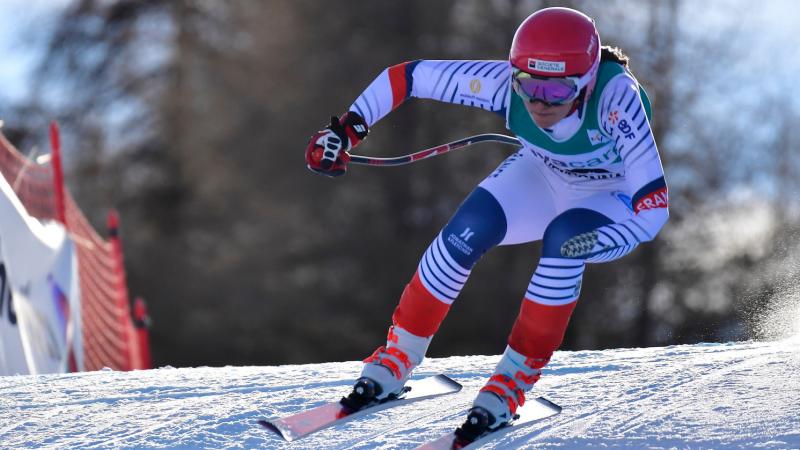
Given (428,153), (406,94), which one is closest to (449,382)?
(428,153)

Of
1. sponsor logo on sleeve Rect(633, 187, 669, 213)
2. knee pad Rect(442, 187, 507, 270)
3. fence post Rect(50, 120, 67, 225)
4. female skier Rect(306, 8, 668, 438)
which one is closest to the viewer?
sponsor logo on sleeve Rect(633, 187, 669, 213)

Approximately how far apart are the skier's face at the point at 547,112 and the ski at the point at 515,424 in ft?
3.38

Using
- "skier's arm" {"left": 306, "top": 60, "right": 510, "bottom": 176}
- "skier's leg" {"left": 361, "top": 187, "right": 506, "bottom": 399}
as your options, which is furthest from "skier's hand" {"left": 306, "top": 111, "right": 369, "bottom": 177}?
"skier's leg" {"left": 361, "top": 187, "right": 506, "bottom": 399}

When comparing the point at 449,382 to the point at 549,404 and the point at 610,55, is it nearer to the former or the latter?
the point at 549,404

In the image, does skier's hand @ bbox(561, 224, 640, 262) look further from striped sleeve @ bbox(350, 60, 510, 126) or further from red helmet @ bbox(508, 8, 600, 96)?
striped sleeve @ bbox(350, 60, 510, 126)

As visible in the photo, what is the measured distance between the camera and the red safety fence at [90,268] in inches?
283

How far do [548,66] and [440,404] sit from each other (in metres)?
1.35

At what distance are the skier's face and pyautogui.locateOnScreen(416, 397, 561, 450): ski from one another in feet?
3.38

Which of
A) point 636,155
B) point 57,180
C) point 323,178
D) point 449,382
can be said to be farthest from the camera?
point 323,178

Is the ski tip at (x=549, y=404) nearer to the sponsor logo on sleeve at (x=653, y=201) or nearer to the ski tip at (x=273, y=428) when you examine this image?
the sponsor logo on sleeve at (x=653, y=201)

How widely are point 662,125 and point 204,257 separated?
860 centimetres

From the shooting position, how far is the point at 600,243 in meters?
3.44

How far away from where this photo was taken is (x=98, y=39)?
66.7 ft

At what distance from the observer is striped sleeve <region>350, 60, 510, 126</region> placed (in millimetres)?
3967
